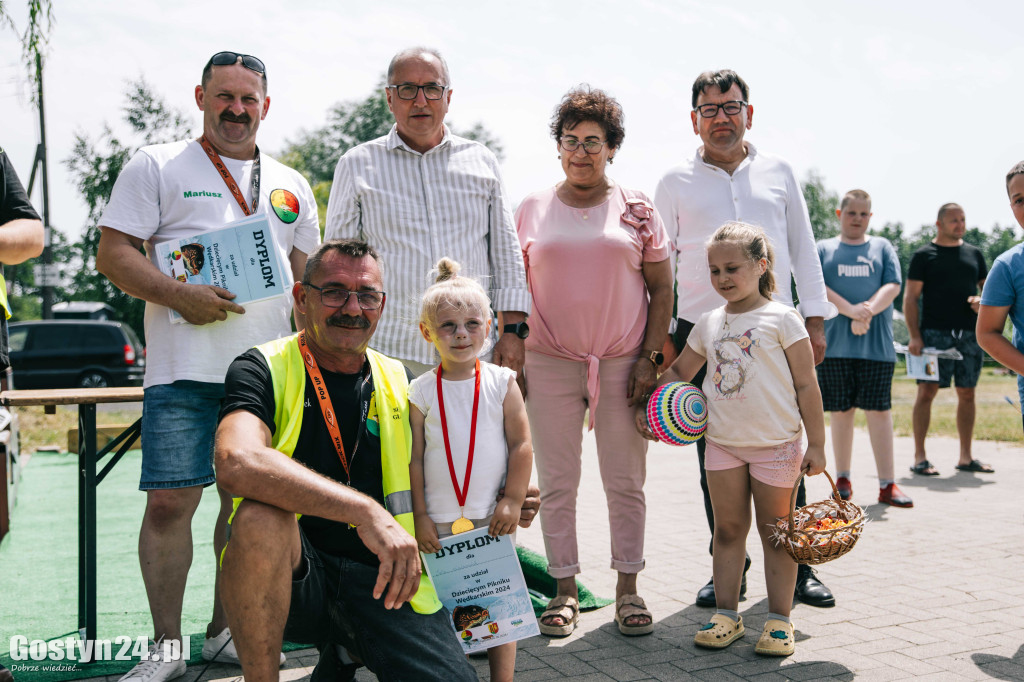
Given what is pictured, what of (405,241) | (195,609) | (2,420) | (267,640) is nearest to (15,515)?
(195,609)

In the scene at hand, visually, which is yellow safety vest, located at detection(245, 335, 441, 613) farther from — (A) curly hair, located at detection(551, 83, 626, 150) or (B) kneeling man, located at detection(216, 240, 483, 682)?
(A) curly hair, located at detection(551, 83, 626, 150)

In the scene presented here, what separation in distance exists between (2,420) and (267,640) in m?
1.58

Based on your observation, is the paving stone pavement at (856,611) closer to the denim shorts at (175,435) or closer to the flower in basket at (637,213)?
the denim shorts at (175,435)

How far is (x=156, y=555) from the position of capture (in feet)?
11.1

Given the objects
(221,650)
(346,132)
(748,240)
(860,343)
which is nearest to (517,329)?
(748,240)

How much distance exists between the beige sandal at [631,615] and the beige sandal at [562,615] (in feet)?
0.65

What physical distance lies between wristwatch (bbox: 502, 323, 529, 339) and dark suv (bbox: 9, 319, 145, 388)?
58.9 feet

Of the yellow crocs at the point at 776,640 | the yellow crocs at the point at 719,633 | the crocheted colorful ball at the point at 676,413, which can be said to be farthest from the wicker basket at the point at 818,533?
the crocheted colorful ball at the point at 676,413

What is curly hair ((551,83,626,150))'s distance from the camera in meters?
4.01

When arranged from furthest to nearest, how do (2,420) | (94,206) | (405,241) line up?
(94,206)
(405,241)
(2,420)

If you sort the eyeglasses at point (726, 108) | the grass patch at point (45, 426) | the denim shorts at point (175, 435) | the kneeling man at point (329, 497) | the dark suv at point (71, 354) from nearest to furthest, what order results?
the kneeling man at point (329, 497), the denim shorts at point (175, 435), the eyeglasses at point (726, 108), the grass patch at point (45, 426), the dark suv at point (71, 354)

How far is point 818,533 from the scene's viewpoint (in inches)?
137

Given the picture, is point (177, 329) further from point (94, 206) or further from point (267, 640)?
point (94, 206)

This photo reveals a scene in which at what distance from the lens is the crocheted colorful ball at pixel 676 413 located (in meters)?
3.71
